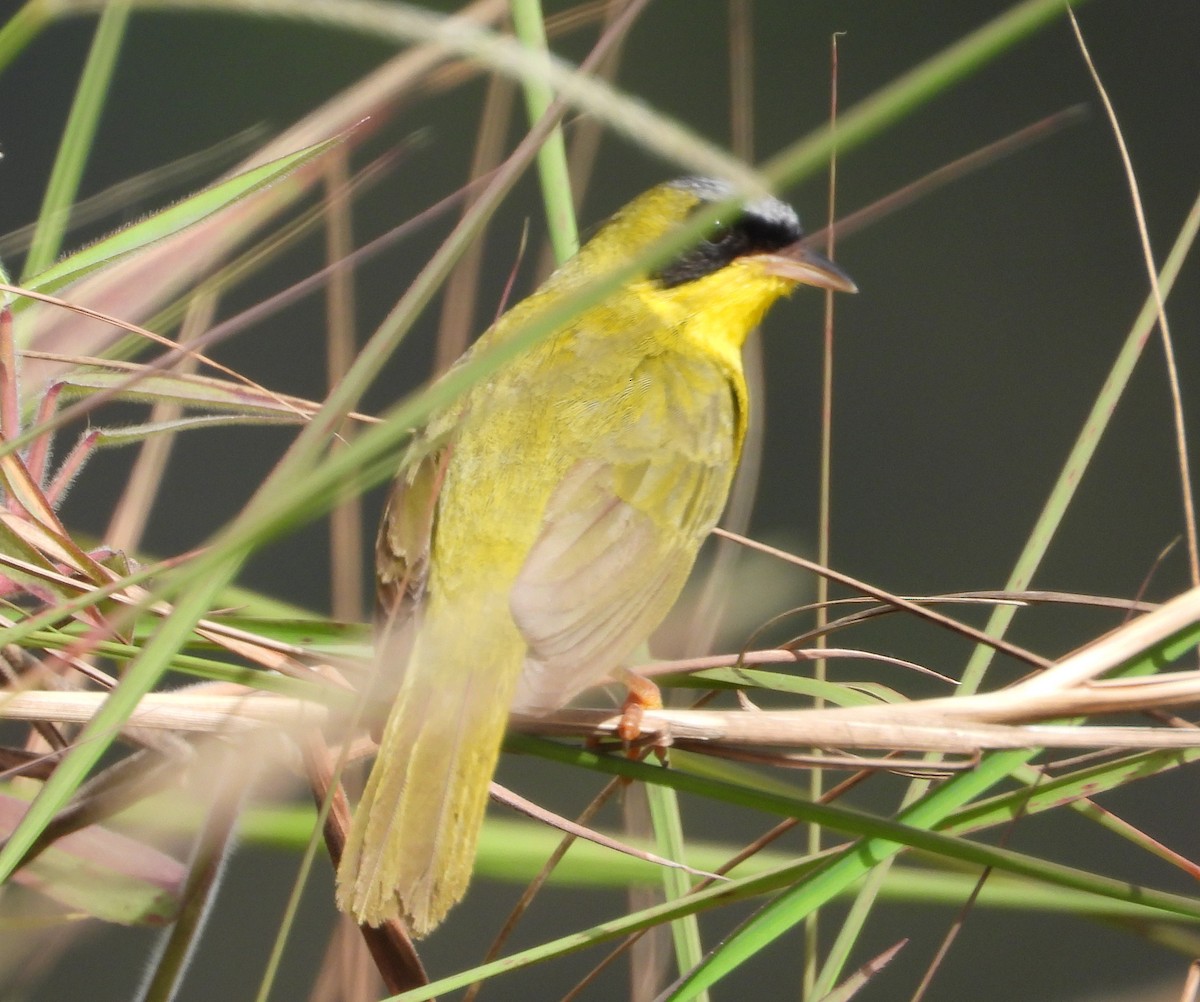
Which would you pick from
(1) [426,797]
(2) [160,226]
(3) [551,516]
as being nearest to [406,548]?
(3) [551,516]

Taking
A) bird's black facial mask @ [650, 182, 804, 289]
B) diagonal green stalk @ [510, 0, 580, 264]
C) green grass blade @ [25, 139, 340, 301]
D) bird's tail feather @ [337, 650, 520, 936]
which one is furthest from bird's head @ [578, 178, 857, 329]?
green grass blade @ [25, 139, 340, 301]

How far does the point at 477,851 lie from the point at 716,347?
1.33 meters

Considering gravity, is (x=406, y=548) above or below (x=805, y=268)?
below

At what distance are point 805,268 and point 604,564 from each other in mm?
855

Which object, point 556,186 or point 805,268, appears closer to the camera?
point 556,186

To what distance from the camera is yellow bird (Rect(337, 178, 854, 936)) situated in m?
1.50

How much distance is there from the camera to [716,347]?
8.59 feet

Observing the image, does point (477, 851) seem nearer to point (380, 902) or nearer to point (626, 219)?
point (380, 902)

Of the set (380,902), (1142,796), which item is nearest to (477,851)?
(380,902)

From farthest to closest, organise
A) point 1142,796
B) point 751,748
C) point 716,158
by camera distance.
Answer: point 1142,796
point 751,748
point 716,158

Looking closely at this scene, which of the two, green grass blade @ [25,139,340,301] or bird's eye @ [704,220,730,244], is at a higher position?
bird's eye @ [704,220,730,244]

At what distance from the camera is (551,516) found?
6.40 ft

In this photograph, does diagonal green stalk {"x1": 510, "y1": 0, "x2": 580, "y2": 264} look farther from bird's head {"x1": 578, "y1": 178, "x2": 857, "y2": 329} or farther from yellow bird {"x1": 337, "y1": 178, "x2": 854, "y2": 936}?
bird's head {"x1": 578, "y1": 178, "x2": 857, "y2": 329}

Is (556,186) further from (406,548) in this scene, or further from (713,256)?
(713,256)
